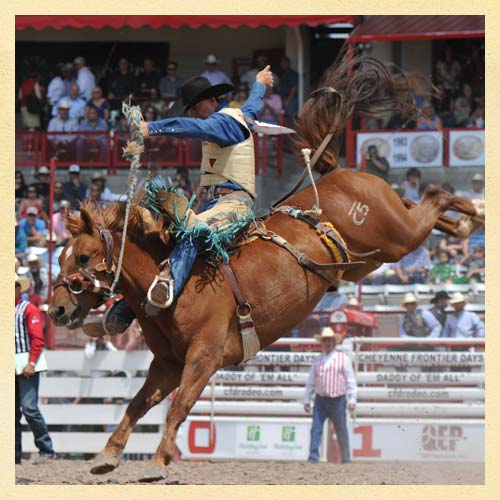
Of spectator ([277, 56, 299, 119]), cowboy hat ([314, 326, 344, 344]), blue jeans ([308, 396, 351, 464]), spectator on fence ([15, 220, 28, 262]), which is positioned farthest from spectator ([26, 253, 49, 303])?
spectator ([277, 56, 299, 119])

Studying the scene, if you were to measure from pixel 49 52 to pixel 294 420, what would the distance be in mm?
9652

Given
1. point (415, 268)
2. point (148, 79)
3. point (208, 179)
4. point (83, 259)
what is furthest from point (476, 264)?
point (83, 259)

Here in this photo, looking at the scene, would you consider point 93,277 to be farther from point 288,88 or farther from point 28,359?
point 288,88

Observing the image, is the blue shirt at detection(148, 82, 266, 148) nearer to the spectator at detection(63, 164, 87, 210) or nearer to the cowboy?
the cowboy

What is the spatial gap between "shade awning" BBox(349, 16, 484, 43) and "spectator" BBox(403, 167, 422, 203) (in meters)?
2.09

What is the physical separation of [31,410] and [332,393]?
9.99 feet

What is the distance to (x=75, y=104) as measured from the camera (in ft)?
54.1

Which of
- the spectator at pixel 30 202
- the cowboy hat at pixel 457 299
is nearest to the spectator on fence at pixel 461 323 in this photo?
the cowboy hat at pixel 457 299

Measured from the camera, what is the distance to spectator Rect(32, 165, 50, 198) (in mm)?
15180

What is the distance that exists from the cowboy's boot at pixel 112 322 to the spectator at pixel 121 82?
10.1 metres

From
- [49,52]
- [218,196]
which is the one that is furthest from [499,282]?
[49,52]

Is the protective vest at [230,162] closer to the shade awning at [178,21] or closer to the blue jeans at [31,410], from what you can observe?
the blue jeans at [31,410]

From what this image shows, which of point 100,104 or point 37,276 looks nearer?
point 37,276

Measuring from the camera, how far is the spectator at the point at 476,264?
13.4m
